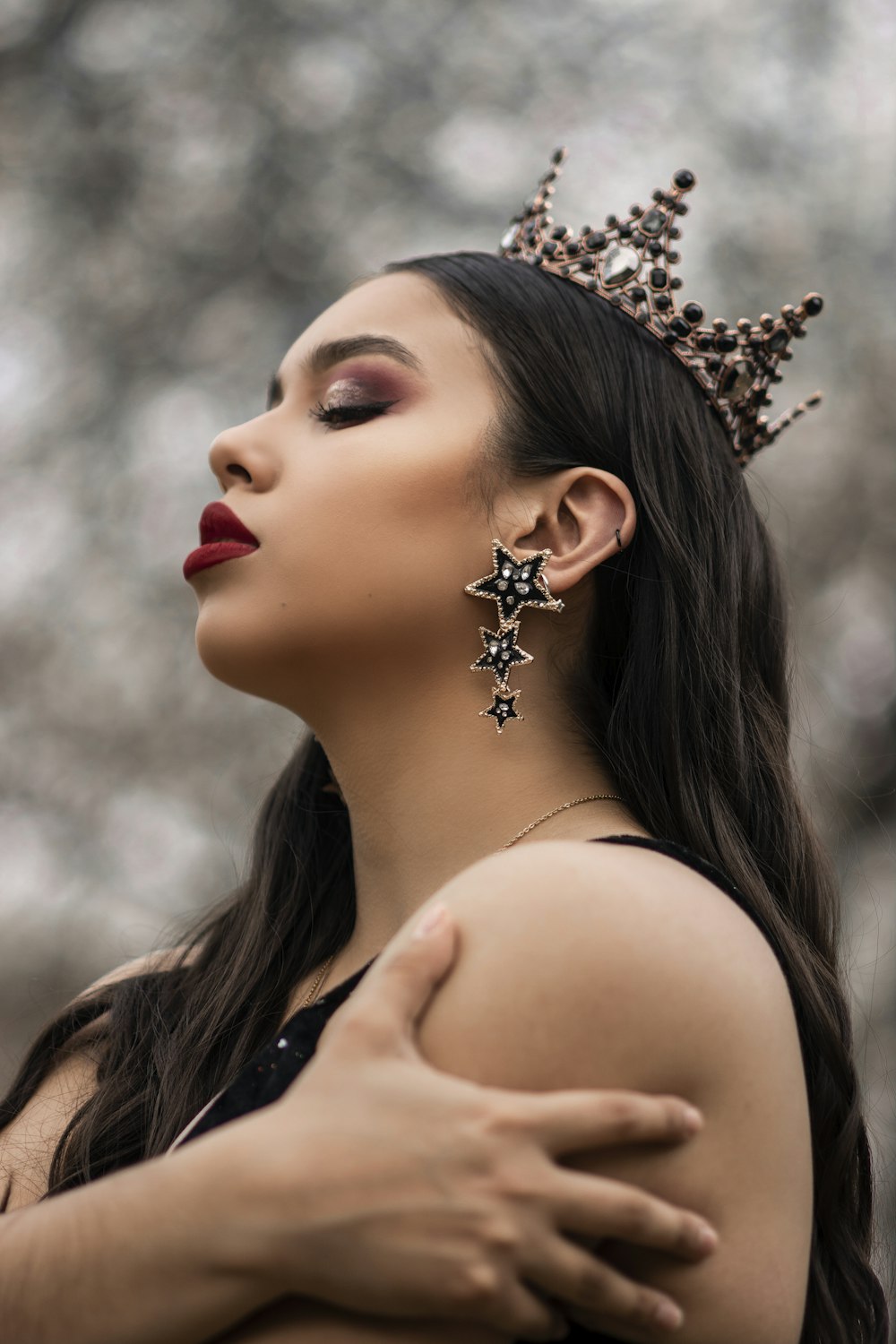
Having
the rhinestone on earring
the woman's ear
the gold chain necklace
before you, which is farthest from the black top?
the woman's ear

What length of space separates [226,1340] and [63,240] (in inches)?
222

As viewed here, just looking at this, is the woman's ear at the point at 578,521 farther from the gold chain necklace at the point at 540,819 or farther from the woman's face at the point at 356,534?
the gold chain necklace at the point at 540,819

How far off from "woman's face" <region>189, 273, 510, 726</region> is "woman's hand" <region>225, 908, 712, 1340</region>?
891 millimetres

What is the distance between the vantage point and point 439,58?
20.2ft

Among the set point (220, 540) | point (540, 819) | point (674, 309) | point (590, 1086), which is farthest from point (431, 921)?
point (674, 309)

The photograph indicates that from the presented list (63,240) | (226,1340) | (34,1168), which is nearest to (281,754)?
(63,240)

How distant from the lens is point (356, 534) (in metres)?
2.22

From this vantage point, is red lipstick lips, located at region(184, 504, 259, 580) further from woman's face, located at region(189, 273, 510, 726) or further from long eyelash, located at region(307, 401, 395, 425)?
long eyelash, located at region(307, 401, 395, 425)

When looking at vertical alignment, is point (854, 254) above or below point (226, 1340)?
above

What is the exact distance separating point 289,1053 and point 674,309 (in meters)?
1.59

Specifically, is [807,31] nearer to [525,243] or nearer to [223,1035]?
[525,243]

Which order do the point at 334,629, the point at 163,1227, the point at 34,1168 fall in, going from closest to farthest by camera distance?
the point at 163,1227
the point at 334,629
the point at 34,1168

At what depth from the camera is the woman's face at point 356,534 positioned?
2.23m

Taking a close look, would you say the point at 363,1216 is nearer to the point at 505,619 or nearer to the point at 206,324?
the point at 505,619
